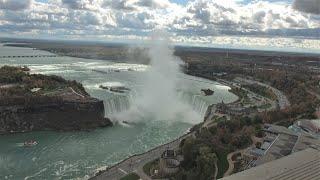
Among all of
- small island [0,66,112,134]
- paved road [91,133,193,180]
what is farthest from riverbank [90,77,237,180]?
small island [0,66,112,134]

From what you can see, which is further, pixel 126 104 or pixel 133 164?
pixel 126 104

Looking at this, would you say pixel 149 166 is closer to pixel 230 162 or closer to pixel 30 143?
pixel 230 162

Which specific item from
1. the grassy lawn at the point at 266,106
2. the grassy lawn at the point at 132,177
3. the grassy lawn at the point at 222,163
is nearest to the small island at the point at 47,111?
the grassy lawn at the point at 222,163

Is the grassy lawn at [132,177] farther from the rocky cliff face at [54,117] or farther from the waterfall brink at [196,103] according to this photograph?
the waterfall brink at [196,103]

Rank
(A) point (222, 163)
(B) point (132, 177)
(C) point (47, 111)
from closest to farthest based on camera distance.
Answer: (B) point (132, 177) → (A) point (222, 163) → (C) point (47, 111)

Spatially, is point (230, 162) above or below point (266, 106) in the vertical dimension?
above

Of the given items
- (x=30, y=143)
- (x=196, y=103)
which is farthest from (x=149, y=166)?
(x=196, y=103)
